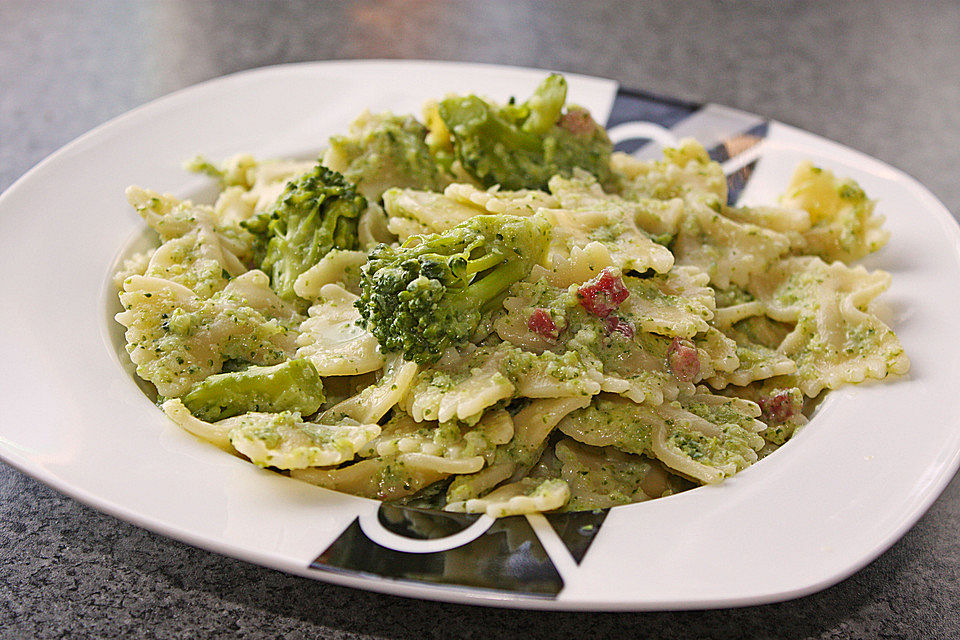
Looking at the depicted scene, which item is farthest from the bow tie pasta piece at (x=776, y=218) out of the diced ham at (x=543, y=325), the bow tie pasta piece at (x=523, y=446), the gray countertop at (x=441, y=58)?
the bow tie pasta piece at (x=523, y=446)

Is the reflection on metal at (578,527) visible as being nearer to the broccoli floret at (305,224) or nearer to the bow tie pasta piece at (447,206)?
the bow tie pasta piece at (447,206)

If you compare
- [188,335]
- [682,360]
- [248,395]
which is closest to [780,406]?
[682,360]

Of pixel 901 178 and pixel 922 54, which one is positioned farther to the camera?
pixel 922 54

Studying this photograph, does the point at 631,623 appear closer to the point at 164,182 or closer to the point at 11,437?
the point at 11,437

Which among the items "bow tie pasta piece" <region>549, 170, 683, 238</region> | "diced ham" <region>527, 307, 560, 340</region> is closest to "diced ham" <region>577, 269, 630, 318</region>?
"diced ham" <region>527, 307, 560, 340</region>

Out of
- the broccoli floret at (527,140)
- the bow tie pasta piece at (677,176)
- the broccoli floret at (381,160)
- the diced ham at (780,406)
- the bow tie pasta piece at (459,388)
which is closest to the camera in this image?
the bow tie pasta piece at (459,388)

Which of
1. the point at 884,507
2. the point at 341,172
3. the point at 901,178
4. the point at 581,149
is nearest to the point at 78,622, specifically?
the point at 341,172
